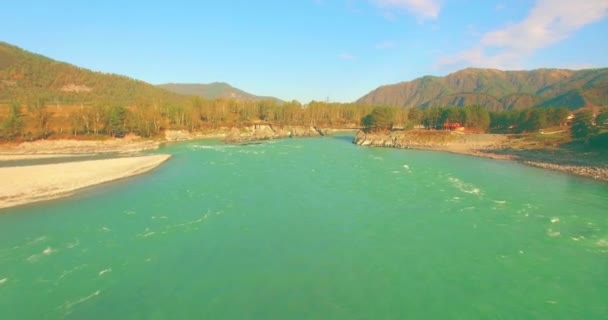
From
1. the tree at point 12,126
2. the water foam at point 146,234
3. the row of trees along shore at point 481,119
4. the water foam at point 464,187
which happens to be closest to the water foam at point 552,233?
the water foam at point 464,187

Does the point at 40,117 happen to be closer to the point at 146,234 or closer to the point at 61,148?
the point at 61,148

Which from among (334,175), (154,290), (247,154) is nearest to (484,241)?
(154,290)

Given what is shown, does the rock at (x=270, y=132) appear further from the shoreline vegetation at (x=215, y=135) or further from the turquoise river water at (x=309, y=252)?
the turquoise river water at (x=309, y=252)

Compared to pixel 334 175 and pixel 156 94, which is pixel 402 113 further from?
pixel 156 94

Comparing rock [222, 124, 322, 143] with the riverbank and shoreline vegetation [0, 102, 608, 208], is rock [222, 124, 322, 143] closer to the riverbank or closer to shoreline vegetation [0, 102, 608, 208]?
shoreline vegetation [0, 102, 608, 208]

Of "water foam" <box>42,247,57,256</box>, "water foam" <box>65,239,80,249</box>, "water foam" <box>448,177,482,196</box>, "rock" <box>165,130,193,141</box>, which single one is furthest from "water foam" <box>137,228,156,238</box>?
"rock" <box>165,130,193,141</box>
